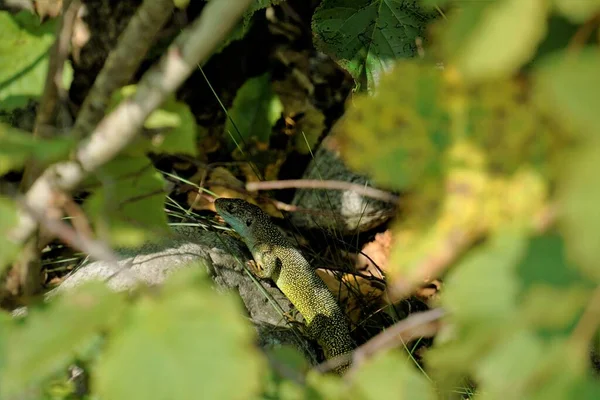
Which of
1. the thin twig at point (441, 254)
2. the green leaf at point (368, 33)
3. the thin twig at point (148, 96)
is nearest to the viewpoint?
the thin twig at point (441, 254)

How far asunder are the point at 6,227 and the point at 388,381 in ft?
1.76

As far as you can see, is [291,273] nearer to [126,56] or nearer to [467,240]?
[126,56]

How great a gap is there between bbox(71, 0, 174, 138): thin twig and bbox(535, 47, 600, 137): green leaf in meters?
0.73

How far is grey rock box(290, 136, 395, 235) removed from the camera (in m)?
3.66

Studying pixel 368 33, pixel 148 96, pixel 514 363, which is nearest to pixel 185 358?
pixel 514 363

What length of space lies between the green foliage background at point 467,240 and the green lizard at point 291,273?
Answer: 8.26ft

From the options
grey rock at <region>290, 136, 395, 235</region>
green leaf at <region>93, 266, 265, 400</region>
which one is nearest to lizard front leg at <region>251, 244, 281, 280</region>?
grey rock at <region>290, 136, 395, 235</region>

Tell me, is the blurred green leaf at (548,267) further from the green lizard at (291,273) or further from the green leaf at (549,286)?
the green lizard at (291,273)

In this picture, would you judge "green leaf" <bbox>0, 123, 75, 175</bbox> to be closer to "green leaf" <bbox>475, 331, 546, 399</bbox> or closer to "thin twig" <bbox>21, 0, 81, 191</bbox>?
"thin twig" <bbox>21, 0, 81, 191</bbox>

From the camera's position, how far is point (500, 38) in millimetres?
673

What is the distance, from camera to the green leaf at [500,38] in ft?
2.18

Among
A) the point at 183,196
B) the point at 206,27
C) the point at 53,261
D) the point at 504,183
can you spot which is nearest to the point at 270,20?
the point at 183,196

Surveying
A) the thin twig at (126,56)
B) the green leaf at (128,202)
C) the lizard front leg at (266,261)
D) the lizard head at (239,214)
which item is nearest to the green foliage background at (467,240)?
the green leaf at (128,202)

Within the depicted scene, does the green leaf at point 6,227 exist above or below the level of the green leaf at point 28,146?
below
